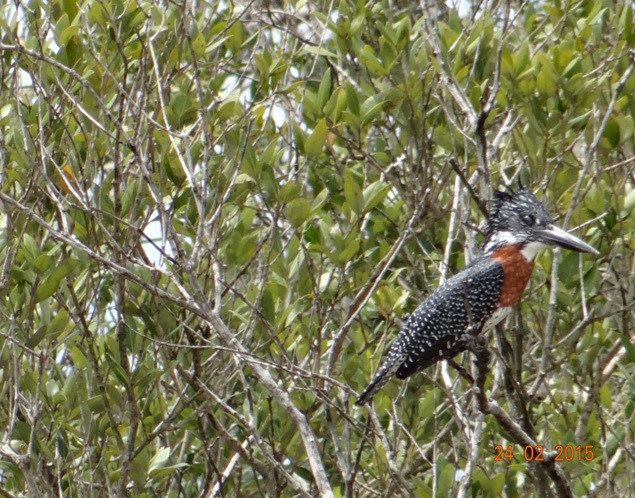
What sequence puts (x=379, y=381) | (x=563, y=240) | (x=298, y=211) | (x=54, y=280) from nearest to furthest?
1. (x=54, y=280)
2. (x=298, y=211)
3. (x=379, y=381)
4. (x=563, y=240)

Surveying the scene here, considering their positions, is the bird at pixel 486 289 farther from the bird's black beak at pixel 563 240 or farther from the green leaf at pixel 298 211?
the green leaf at pixel 298 211

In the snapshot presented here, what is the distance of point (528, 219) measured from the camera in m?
5.21

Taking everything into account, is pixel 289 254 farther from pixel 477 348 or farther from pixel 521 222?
pixel 521 222

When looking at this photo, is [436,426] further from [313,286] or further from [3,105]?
[3,105]

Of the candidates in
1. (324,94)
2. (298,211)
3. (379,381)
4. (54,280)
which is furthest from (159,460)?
(324,94)

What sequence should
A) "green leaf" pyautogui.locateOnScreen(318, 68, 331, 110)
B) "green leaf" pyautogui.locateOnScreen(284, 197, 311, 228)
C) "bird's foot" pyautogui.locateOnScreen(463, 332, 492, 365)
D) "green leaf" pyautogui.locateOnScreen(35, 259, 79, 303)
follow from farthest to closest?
"green leaf" pyautogui.locateOnScreen(318, 68, 331, 110)
"green leaf" pyautogui.locateOnScreen(284, 197, 311, 228)
"green leaf" pyautogui.locateOnScreen(35, 259, 79, 303)
"bird's foot" pyautogui.locateOnScreen(463, 332, 492, 365)

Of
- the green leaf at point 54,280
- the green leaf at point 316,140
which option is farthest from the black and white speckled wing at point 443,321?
the green leaf at point 54,280

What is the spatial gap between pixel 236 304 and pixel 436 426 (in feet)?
3.29

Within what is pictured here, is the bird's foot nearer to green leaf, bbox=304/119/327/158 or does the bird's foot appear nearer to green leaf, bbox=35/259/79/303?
green leaf, bbox=304/119/327/158

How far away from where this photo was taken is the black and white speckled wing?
4859mm

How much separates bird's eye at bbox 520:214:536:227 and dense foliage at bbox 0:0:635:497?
16 cm

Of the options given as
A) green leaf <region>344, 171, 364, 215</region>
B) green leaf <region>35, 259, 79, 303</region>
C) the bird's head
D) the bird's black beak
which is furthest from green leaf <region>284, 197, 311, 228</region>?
the bird's black beak

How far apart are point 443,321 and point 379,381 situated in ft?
1.36

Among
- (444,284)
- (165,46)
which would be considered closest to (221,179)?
(165,46)
